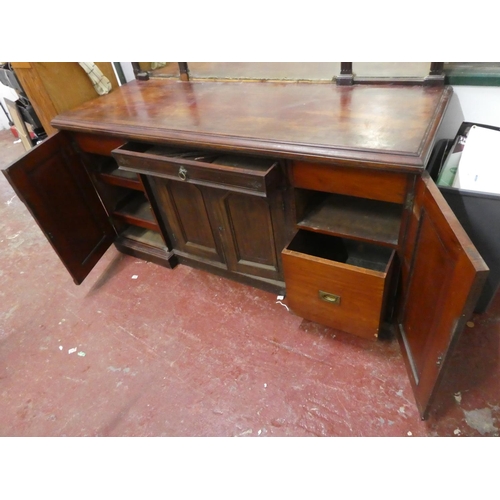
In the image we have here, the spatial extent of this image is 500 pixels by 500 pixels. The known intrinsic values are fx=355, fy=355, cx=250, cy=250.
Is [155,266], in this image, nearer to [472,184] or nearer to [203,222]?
[203,222]

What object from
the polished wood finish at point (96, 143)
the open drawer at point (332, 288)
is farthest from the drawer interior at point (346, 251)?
the polished wood finish at point (96, 143)

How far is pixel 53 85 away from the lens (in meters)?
1.56

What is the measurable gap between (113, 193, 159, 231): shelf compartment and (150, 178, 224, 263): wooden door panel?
0.42 feet

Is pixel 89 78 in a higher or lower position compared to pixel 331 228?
higher

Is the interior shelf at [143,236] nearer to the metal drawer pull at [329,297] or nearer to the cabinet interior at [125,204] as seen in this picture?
the cabinet interior at [125,204]

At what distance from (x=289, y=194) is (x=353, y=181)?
23cm

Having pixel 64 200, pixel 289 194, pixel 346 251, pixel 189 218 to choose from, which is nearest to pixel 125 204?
pixel 64 200

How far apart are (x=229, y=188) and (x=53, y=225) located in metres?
0.84

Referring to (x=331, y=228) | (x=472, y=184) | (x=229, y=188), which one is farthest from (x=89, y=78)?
(x=472, y=184)

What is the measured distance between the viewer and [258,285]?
1.60m

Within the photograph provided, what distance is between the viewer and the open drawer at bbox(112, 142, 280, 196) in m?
1.09

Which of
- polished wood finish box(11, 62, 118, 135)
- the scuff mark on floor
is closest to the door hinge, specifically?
the scuff mark on floor

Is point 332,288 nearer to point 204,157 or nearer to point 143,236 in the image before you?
point 204,157

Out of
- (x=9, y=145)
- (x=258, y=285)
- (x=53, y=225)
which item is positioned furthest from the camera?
(x=9, y=145)
